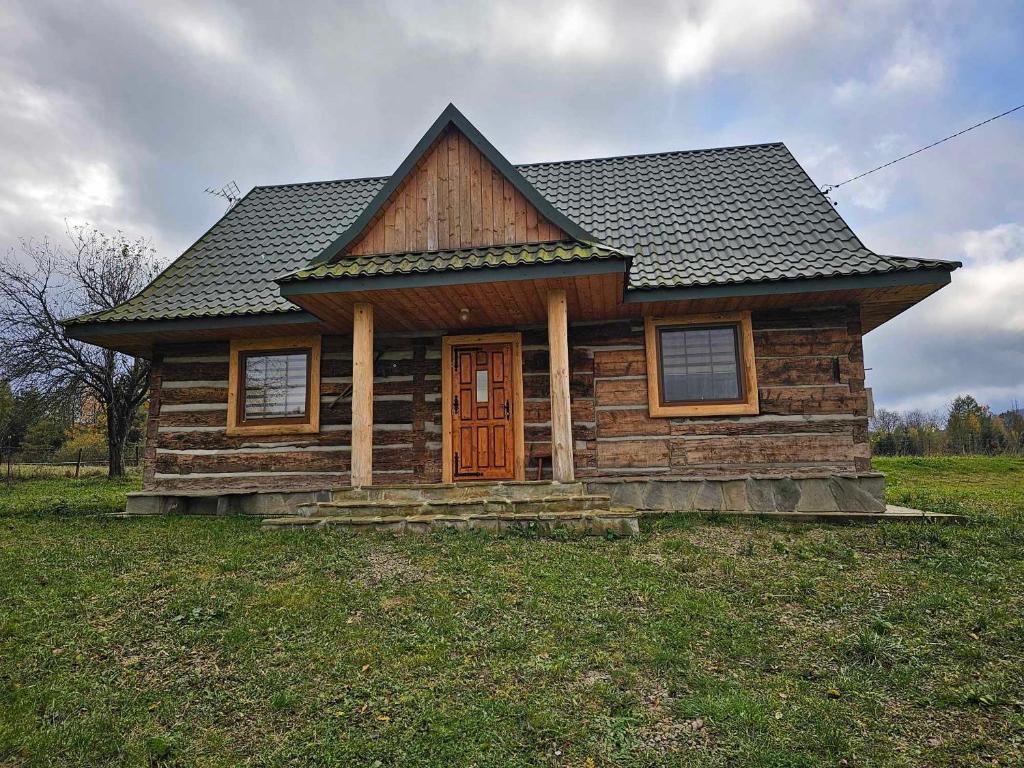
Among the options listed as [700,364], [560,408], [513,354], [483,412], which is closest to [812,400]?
[700,364]

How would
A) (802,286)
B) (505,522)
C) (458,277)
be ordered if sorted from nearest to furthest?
(505,522) → (458,277) → (802,286)

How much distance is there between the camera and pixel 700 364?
9227 millimetres

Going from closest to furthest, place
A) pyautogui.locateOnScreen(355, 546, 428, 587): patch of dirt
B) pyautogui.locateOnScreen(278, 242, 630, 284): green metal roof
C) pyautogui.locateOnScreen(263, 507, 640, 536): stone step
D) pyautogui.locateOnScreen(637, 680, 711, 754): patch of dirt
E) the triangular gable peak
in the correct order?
pyautogui.locateOnScreen(637, 680, 711, 754): patch of dirt, pyautogui.locateOnScreen(355, 546, 428, 587): patch of dirt, pyautogui.locateOnScreen(263, 507, 640, 536): stone step, pyautogui.locateOnScreen(278, 242, 630, 284): green metal roof, the triangular gable peak

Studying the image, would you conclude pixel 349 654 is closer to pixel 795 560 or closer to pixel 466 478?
pixel 795 560

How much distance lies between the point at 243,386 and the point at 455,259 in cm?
456

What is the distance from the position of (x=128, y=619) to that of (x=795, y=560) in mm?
5685

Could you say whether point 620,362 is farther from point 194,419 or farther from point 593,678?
point 194,419

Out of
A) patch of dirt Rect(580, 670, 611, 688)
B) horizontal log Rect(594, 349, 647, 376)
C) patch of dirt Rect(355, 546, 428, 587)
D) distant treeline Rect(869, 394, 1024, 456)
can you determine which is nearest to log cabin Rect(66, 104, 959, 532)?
horizontal log Rect(594, 349, 647, 376)

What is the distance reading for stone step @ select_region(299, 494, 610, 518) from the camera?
6949 millimetres

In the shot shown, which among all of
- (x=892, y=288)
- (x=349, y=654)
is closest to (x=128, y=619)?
(x=349, y=654)

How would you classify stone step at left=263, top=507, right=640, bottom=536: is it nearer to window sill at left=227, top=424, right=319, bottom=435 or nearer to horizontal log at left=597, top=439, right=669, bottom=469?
horizontal log at left=597, top=439, right=669, bottom=469

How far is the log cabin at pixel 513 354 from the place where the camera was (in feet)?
25.8

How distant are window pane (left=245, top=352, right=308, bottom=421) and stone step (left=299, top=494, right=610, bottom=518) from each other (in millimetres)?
3185

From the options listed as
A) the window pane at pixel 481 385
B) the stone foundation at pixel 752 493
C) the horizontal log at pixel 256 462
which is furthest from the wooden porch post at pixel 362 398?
the stone foundation at pixel 752 493
